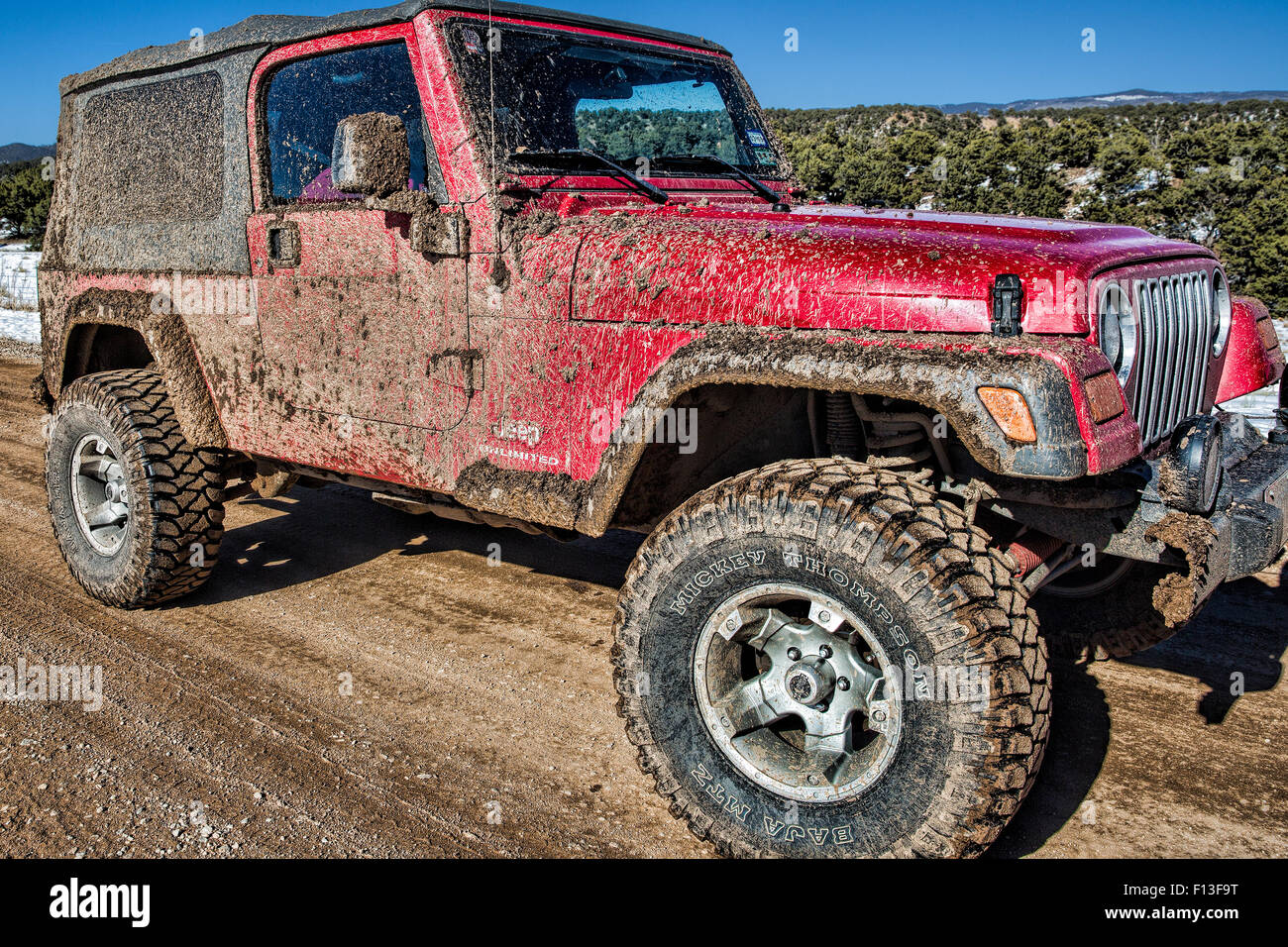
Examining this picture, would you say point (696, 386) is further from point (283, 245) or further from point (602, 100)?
point (283, 245)

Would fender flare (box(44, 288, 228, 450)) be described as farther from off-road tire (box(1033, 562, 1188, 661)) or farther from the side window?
off-road tire (box(1033, 562, 1188, 661))

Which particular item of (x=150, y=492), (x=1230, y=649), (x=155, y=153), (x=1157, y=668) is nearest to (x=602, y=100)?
(x=155, y=153)

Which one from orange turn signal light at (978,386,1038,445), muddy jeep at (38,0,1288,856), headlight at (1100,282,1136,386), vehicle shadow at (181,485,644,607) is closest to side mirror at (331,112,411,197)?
muddy jeep at (38,0,1288,856)

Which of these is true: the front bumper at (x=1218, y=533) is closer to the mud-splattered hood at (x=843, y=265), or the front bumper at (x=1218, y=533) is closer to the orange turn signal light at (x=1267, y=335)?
the mud-splattered hood at (x=843, y=265)

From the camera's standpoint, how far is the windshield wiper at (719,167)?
3786 mm

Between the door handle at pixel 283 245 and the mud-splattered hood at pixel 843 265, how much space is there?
1.30 meters

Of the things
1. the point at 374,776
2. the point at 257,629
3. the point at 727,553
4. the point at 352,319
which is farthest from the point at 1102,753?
the point at 257,629

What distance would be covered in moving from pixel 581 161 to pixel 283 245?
4.02ft

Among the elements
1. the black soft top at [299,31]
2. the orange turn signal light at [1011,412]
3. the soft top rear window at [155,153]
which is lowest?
the orange turn signal light at [1011,412]

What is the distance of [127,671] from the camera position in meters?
3.79

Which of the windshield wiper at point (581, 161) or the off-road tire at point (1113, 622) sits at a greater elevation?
the windshield wiper at point (581, 161)

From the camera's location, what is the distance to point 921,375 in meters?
2.32

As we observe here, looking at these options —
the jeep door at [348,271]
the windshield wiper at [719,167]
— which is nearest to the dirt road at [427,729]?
the jeep door at [348,271]

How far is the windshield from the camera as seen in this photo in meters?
3.29
